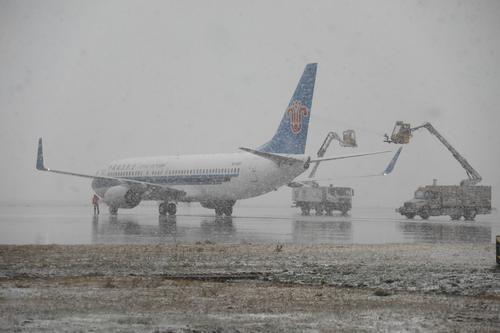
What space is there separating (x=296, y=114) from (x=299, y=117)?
0.24 metres

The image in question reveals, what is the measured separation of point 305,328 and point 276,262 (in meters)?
6.81

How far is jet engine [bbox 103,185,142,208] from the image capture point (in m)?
44.3

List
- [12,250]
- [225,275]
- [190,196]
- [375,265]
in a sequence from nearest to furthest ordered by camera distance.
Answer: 1. [225,275]
2. [375,265]
3. [12,250]
4. [190,196]

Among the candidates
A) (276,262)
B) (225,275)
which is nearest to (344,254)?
(276,262)

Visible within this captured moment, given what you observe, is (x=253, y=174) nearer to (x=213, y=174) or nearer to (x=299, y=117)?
(x=213, y=174)

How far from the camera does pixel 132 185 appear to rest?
1741 inches

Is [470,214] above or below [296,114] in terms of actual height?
below

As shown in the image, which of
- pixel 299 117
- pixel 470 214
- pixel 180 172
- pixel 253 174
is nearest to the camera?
pixel 299 117

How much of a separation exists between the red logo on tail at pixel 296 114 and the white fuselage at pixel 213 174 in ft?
5.30

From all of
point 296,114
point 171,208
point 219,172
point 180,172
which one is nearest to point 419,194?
point 296,114

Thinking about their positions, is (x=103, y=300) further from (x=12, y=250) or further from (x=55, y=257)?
(x=12, y=250)

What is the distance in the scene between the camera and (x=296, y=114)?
39.2m

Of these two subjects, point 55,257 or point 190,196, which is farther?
point 190,196

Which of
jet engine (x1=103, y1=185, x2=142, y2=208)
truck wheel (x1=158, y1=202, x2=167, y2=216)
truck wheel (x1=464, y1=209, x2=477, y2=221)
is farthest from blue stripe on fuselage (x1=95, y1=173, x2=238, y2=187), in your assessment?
truck wheel (x1=464, y1=209, x2=477, y2=221)
